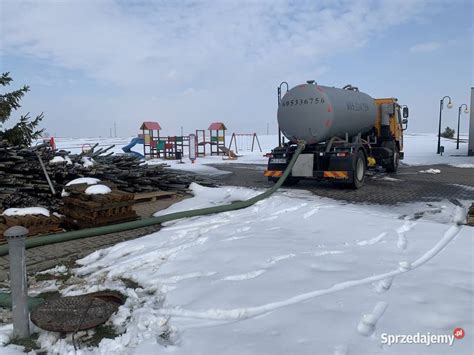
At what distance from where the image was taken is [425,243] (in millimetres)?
5473

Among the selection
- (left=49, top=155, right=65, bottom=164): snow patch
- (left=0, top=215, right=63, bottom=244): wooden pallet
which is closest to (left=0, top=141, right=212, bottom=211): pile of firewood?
(left=49, top=155, right=65, bottom=164): snow patch

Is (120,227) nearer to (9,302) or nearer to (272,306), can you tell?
(9,302)

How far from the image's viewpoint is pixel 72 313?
3.48 meters

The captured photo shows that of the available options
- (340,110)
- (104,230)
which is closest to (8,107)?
(104,230)

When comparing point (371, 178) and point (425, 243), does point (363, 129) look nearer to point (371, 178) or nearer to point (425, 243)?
point (371, 178)

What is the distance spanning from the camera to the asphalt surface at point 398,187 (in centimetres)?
984

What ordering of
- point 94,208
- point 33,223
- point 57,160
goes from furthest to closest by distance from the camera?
point 57,160
point 94,208
point 33,223

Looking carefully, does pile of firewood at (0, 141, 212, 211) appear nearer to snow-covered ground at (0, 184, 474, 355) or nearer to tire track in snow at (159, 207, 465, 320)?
snow-covered ground at (0, 184, 474, 355)

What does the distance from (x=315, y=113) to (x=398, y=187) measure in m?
3.69

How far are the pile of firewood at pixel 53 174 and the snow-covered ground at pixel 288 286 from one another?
3.09m

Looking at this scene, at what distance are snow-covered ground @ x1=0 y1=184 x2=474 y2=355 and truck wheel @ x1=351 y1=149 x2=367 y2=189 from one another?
160 inches

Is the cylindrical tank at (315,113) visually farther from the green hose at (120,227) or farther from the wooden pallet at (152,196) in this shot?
the wooden pallet at (152,196)

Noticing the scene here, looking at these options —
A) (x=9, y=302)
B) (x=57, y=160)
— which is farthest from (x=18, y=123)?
(x=9, y=302)

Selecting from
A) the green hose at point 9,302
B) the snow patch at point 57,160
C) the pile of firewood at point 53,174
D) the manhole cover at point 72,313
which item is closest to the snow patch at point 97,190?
the pile of firewood at point 53,174
